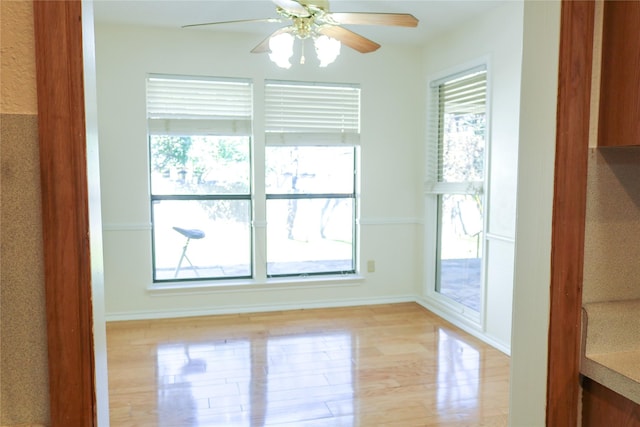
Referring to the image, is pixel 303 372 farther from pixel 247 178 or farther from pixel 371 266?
pixel 247 178

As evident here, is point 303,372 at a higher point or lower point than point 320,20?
lower

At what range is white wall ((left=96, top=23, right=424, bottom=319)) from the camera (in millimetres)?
4105

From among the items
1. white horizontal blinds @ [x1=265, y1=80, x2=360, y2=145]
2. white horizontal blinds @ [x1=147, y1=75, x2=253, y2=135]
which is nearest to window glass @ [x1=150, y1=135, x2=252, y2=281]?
white horizontal blinds @ [x1=147, y1=75, x2=253, y2=135]

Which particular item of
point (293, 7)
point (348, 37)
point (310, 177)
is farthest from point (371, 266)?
point (293, 7)

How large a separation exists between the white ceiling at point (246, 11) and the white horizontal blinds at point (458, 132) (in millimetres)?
488

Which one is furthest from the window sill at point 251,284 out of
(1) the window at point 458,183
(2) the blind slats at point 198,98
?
(2) the blind slats at point 198,98

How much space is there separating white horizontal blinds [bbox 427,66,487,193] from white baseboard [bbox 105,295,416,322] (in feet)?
4.18

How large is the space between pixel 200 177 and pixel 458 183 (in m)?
2.40

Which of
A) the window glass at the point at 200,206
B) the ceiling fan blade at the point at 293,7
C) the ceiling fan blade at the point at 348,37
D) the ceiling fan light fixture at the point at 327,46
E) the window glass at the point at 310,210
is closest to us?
the ceiling fan blade at the point at 293,7

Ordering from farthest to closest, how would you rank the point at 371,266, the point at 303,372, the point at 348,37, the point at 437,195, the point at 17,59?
the point at 371,266, the point at 437,195, the point at 303,372, the point at 348,37, the point at 17,59

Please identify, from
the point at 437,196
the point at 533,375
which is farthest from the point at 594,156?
the point at 437,196

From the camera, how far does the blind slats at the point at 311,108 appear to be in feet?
14.6

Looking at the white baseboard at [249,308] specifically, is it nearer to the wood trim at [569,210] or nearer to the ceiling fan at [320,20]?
the ceiling fan at [320,20]

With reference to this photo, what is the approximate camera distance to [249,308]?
453 centimetres
